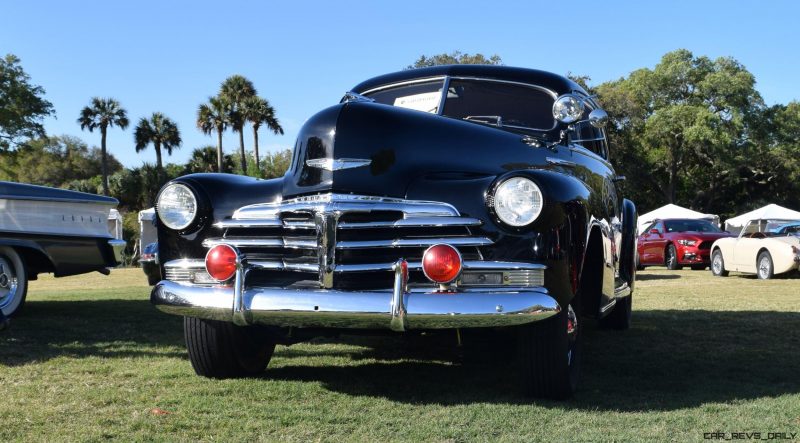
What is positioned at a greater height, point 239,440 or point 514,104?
point 514,104

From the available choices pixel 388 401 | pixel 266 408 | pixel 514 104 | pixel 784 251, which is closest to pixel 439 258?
pixel 388 401

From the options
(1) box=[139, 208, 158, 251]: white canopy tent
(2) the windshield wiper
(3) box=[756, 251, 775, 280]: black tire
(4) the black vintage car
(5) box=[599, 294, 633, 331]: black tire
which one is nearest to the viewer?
(4) the black vintage car

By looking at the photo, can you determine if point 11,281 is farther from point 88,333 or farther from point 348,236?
point 348,236

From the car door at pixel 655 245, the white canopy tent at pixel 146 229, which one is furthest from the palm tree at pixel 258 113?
the car door at pixel 655 245

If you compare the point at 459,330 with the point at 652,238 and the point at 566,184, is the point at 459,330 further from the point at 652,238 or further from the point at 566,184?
the point at 652,238

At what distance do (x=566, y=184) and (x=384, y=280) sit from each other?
99cm

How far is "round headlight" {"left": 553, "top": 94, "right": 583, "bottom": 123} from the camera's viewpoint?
4.75 metres

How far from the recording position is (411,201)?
12.2ft

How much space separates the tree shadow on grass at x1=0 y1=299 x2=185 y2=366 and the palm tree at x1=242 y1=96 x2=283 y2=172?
35.0 m

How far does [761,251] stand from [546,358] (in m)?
12.8

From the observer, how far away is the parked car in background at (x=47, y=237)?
734 cm

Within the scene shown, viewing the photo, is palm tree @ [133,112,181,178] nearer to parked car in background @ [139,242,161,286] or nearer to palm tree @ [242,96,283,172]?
palm tree @ [242,96,283,172]

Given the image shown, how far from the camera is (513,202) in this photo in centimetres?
363

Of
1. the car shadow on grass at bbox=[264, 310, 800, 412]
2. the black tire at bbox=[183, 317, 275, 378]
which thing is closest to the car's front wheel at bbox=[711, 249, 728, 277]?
the car shadow on grass at bbox=[264, 310, 800, 412]
